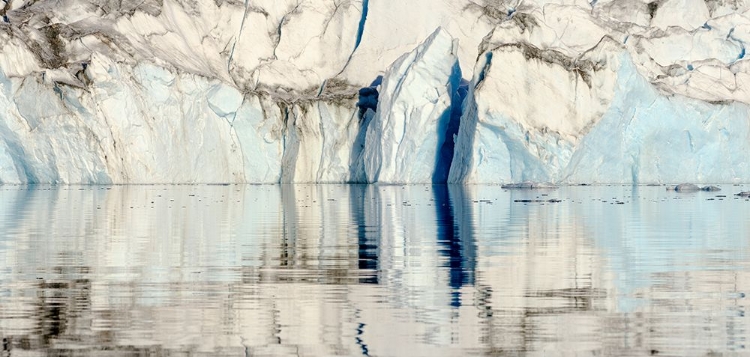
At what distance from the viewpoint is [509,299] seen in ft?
27.7

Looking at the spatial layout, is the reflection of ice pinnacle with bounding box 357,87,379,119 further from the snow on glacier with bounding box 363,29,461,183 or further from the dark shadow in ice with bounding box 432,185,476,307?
the dark shadow in ice with bounding box 432,185,476,307

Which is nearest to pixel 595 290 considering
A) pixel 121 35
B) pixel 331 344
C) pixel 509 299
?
pixel 509 299

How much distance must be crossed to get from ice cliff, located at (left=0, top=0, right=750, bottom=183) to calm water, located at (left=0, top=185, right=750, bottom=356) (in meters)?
18.6

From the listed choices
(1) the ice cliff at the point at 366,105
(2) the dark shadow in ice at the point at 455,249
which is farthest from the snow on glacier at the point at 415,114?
(2) the dark shadow in ice at the point at 455,249

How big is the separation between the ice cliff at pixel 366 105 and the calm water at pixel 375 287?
18629 mm

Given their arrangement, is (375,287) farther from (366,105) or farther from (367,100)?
(367,100)

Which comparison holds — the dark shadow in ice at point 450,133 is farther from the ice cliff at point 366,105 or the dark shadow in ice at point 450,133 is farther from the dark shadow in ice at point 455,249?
the dark shadow in ice at point 455,249

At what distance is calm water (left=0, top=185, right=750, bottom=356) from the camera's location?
6.75 metres

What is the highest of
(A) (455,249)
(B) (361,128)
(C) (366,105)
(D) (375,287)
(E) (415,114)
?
(C) (366,105)

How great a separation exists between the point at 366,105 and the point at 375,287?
33445 millimetres

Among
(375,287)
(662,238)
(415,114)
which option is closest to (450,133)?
(415,114)

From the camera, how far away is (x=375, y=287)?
9.26 m

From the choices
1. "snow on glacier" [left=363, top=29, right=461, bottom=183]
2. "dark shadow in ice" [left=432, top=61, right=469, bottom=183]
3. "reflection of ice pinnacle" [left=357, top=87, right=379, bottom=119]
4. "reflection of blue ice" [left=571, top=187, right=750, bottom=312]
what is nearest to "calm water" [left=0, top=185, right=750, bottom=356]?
"reflection of blue ice" [left=571, top=187, right=750, bottom=312]

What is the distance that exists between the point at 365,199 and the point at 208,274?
17.7 metres
